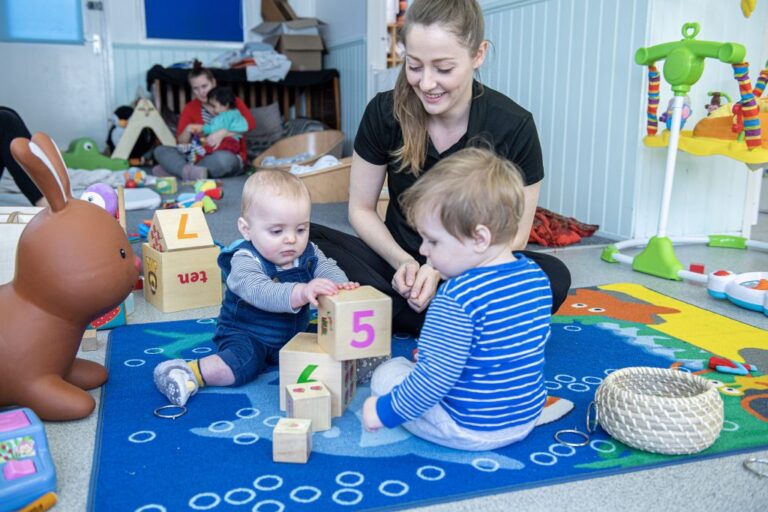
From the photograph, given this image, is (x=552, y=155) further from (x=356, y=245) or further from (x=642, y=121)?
(x=356, y=245)

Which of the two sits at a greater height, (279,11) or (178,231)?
(279,11)

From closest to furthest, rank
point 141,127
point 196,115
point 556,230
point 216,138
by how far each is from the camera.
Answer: point 556,230
point 216,138
point 196,115
point 141,127

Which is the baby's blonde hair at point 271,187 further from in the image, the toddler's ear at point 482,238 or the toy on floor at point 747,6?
the toy on floor at point 747,6

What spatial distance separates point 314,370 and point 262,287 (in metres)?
0.20

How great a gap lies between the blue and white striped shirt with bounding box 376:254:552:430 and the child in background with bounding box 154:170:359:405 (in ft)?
0.87

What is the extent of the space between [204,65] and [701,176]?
12.4ft

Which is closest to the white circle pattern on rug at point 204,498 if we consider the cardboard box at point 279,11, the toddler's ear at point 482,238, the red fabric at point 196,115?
the toddler's ear at point 482,238

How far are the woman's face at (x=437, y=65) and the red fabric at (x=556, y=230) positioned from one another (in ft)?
3.97

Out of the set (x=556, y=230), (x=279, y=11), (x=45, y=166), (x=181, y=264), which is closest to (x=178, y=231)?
(x=181, y=264)

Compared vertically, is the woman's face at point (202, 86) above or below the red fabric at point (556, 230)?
above

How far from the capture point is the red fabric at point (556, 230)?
262 cm

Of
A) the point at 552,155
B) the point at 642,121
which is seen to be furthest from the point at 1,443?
the point at 552,155

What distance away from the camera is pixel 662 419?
106 centimetres

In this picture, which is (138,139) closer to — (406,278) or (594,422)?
(406,278)
